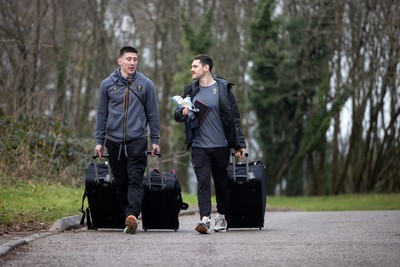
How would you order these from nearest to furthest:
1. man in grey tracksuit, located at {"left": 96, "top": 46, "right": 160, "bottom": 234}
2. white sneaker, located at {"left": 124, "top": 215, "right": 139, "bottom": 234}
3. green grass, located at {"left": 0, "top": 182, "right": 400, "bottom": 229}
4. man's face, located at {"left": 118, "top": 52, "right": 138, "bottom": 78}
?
1. white sneaker, located at {"left": 124, "top": 215, "right": 139, "bottom": 234}
2. man in grey tracksuit, located at {"left": 96, "top": 46, "right": 160, "bottom": 234}
3. man's face, located at {"left": 118, "top": 52, "right": 138, "bottom": 78}
4. green grass, located at {"left": 0, "top": 182, "right": 400, "bottom": 229}

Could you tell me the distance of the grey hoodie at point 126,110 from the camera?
11438mm

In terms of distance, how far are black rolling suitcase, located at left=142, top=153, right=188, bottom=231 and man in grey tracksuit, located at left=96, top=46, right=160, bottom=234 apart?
29cm

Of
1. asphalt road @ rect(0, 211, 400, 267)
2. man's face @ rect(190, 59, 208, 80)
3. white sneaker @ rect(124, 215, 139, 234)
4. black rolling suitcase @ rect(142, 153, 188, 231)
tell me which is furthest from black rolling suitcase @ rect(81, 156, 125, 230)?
man's face @ rect(190, 59, 208, 80)

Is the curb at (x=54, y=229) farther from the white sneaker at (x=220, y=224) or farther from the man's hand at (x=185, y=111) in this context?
the man's hand at (x=185, y=111)

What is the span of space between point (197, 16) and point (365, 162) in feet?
31.3

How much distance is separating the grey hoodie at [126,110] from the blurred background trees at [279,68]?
52.7 feet

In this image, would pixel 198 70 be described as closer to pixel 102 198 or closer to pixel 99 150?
pixel 99 150

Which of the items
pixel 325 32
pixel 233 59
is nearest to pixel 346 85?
pixel 325 32

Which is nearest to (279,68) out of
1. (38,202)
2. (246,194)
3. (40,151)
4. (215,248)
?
(40,151)

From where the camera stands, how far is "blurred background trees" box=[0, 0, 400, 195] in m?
31.5

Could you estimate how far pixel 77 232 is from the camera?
11688 millimetres

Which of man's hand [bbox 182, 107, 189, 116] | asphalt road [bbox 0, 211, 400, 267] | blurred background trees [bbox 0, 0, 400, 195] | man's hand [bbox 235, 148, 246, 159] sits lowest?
asphalt road [bbox 0, 211, 400, 267]

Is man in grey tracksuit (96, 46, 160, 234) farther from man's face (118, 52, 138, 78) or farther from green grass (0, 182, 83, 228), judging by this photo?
green grass (0, 182, 83, 228)

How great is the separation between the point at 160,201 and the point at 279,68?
22921mm
